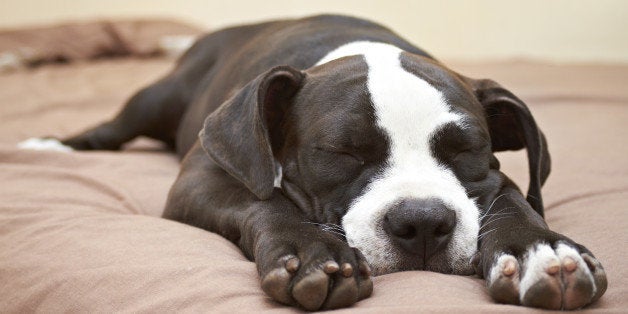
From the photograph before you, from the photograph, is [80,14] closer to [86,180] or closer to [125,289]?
[86,180]

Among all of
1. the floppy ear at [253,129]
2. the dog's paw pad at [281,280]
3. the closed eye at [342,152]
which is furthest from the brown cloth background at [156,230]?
the closed eye at [342,152]

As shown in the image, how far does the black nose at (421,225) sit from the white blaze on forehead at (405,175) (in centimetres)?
2

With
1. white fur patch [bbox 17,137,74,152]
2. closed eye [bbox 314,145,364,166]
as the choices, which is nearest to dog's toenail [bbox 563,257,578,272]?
closed eye [bbox 314,145,364,166]

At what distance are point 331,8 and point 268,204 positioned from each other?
17.4 feet

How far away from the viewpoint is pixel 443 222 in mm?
1495

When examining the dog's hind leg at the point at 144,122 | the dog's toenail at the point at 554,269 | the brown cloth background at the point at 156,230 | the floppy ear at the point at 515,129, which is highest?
the dog's toenail at the point at 554,269

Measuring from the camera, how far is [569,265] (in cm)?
128

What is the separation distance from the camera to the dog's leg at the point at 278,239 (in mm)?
1298

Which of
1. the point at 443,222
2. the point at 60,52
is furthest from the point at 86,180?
the point at 60,52

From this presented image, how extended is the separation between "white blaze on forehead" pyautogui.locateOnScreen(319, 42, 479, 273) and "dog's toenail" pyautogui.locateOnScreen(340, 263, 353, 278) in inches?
8.1

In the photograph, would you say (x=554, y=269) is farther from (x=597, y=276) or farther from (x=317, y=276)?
(x=317, y=276)

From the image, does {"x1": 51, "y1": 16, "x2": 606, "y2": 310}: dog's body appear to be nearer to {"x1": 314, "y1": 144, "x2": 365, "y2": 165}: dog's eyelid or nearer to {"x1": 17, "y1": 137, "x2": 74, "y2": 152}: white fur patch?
{"x1": 314, "y1": 144, "x2": 365, "y2": 165}: dog's eyelid

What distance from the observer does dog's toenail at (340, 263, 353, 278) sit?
4.31ft

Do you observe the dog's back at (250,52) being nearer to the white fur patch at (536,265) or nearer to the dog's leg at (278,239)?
the dog's leg at (278,239)
